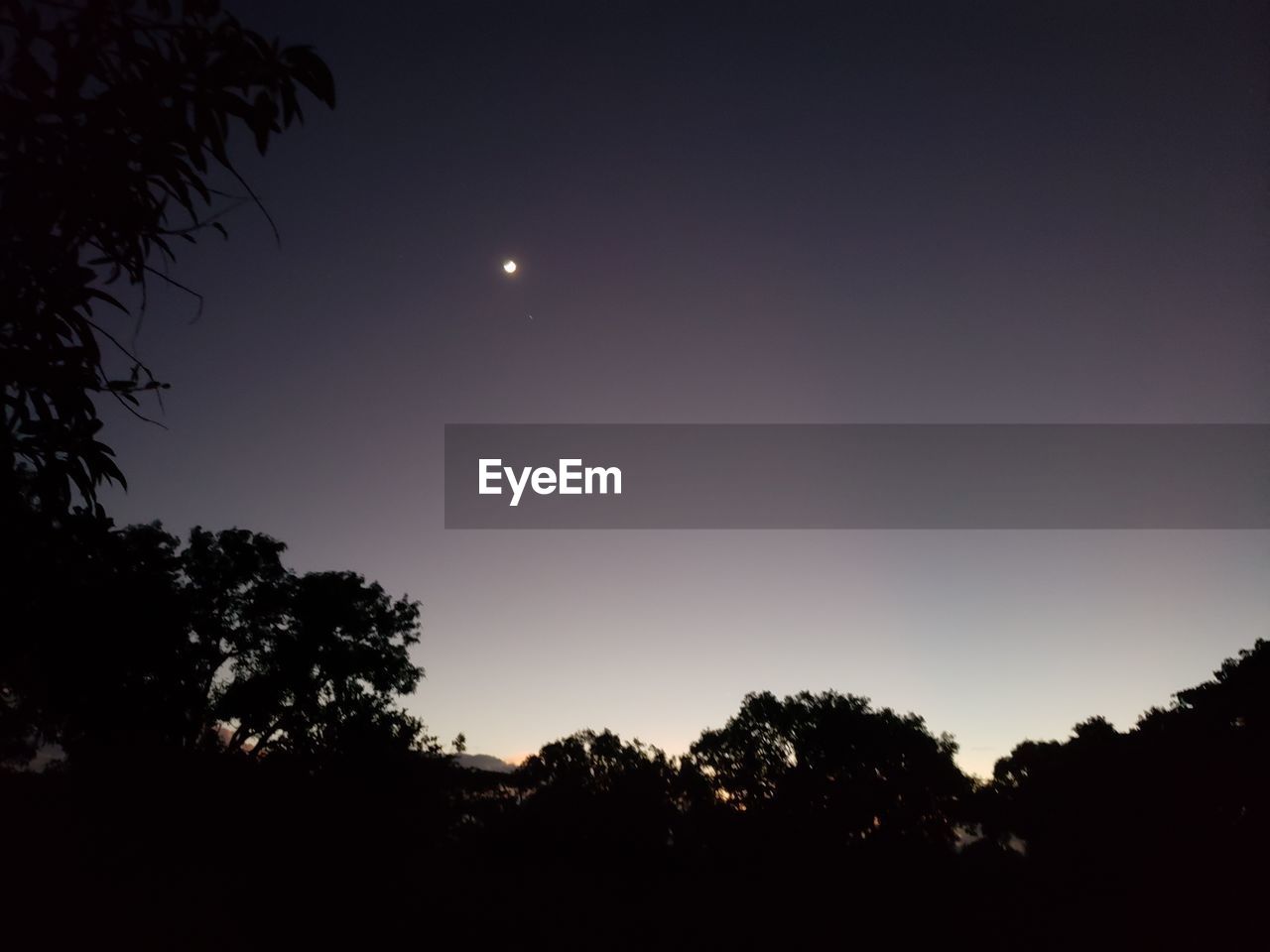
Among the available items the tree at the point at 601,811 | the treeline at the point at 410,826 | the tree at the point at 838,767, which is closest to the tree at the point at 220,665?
the treeline at the point at 410,826

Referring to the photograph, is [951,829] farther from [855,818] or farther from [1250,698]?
[1250,698]

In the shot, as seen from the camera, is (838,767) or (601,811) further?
(838,767)

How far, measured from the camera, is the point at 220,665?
1120 inches

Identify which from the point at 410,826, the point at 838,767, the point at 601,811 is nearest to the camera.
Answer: the point at 410,826

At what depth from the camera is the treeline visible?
689 inches

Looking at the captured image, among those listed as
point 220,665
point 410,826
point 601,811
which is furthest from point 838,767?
point 220,665

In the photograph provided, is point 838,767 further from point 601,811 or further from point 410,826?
point 410,826

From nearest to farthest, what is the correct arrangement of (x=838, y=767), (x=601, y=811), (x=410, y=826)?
(x=410, y=826) → (x=601, y=811) → (x=838, y=767)

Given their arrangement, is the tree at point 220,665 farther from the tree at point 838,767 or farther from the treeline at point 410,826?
the tree at point 838,767

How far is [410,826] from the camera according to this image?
944 inches

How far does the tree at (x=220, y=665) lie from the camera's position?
23.0 m

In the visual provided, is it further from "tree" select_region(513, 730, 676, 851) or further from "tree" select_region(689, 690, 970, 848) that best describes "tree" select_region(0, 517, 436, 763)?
"tree" select_region(689, 690, 970, 848)

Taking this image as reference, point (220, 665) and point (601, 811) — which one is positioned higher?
point (220, 665)

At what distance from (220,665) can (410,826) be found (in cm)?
1196
